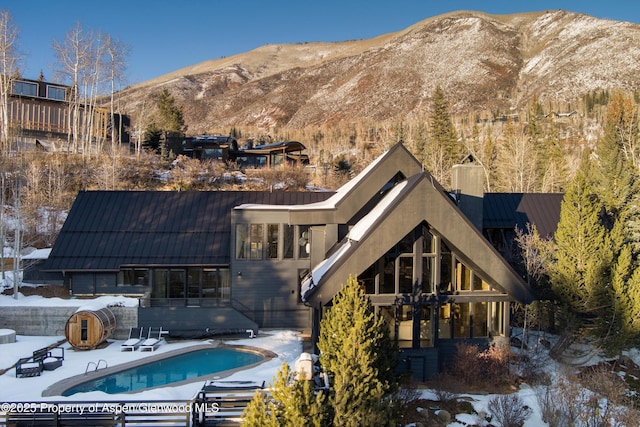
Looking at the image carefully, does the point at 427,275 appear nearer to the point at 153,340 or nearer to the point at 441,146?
the point at 153,340

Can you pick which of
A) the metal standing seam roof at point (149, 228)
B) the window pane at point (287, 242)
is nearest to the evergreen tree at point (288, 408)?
the window pane at point (287, 242)

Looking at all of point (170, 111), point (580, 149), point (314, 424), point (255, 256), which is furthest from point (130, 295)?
point (580, 149)

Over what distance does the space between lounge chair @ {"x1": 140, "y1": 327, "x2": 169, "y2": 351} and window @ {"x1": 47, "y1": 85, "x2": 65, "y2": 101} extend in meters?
42.4

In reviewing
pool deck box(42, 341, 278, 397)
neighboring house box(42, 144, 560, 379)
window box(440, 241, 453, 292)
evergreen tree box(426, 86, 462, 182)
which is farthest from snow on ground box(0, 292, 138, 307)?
evergreen tree box(426, 86, 462, 182)

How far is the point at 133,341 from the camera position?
17.4 m

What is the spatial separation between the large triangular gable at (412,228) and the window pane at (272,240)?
18.1 feet

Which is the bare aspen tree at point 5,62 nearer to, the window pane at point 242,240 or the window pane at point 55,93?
the window pane at point 55,93

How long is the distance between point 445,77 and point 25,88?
11275 cm

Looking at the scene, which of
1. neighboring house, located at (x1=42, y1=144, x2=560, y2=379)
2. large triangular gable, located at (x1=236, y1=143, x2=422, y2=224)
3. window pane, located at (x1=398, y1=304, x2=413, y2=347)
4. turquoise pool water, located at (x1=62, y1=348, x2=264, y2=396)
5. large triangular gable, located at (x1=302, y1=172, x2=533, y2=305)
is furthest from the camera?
large triangular gable, located at (x1=236, y1=143, x2=422, y2=224)

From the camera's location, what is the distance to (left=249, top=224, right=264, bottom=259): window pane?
64.0 ft

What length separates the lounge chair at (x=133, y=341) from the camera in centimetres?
1683

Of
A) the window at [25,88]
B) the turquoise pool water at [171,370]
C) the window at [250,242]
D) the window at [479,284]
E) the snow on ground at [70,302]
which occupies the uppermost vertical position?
the window at [25,88]

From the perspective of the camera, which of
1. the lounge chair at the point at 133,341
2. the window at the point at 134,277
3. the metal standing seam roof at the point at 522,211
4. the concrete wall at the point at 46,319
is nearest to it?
the lounge chair at the point at 133,341

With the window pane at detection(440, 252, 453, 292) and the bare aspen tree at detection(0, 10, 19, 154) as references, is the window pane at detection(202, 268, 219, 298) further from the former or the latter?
the bare aspen tree at detection(0, 10, 19, 154)
